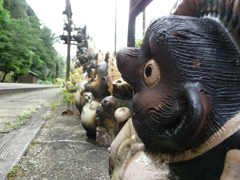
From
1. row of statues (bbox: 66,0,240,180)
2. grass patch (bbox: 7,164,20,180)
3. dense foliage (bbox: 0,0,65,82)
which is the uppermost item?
dense foliage (bbox: 0,0,65,82)

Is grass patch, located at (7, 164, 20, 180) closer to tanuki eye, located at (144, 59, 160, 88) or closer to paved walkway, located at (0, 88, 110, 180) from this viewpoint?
→ paved walkway, located at (0, 88, 110, 180)

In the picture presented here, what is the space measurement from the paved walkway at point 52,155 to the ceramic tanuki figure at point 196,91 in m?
1.01

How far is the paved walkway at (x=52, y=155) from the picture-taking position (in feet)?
5.42

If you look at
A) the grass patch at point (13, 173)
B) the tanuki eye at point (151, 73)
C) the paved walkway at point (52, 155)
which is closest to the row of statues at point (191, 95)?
the tanuki eye at point (151, 73)

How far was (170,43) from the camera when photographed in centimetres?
75

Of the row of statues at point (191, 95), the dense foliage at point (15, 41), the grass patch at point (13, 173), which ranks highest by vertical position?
the dense foliage at point (15, 41)

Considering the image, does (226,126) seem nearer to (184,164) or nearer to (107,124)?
(184,164)

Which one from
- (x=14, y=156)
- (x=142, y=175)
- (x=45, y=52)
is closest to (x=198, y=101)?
(x=142, y=175)

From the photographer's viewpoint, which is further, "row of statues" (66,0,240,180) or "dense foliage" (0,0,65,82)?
"dense foliage" (0,0,65,82)

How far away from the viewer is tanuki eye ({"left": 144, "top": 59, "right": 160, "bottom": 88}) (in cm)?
82

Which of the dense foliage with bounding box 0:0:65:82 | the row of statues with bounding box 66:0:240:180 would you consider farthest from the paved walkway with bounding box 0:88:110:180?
the dense foliage with bounding box 0:0:65:82

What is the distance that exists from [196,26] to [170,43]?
126 millimetres

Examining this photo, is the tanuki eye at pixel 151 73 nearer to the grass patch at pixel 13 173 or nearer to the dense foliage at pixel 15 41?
the grass patch at pixel 13 173

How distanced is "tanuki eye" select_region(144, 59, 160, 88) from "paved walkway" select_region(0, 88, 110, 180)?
105 centimetres
